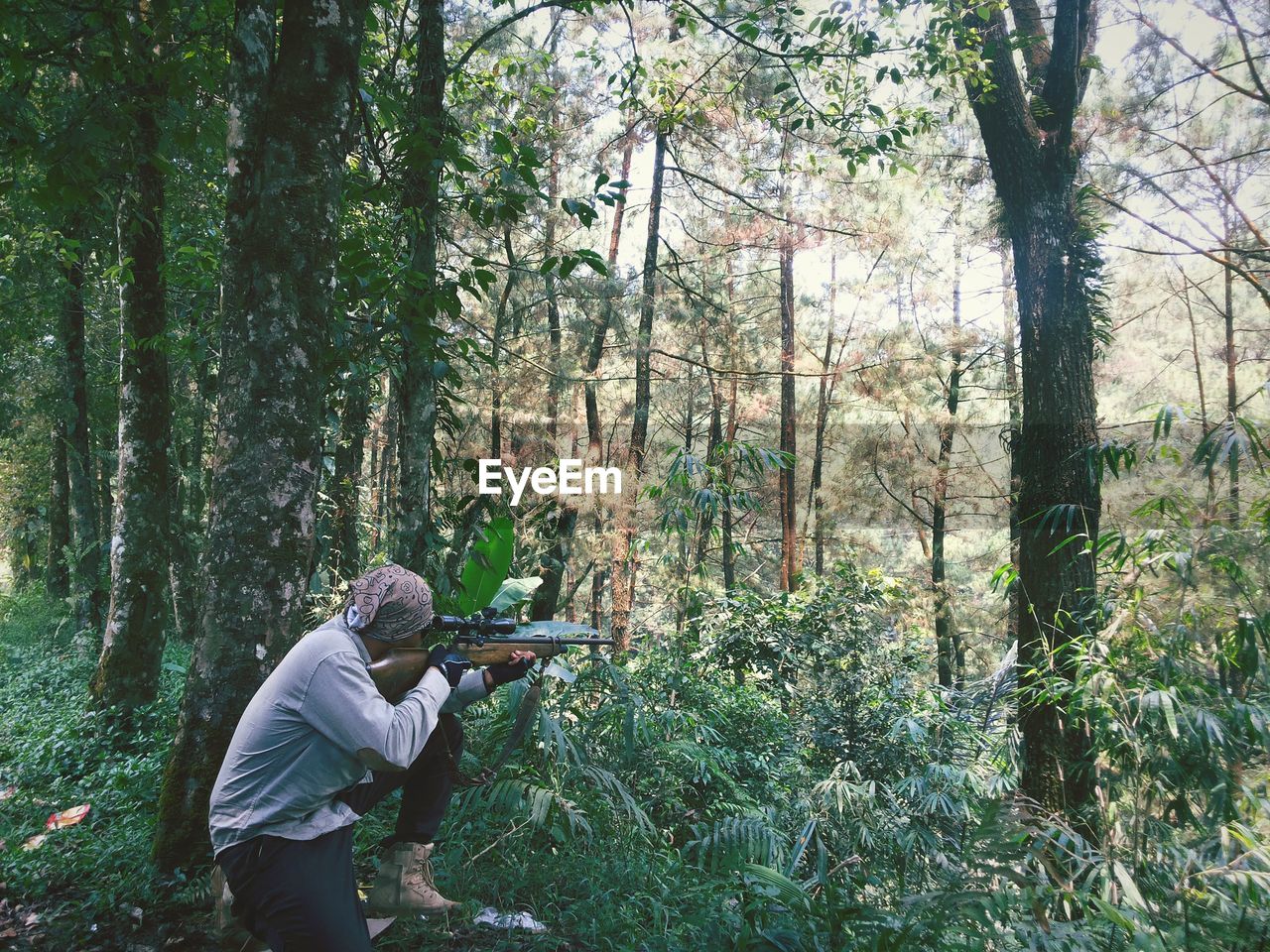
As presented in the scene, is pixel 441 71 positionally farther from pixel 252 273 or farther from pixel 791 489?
pixel 791 489

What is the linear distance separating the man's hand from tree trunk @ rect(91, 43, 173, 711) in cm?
381

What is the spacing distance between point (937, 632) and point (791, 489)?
417 cm

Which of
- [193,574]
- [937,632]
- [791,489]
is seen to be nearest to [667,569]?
[791,489]

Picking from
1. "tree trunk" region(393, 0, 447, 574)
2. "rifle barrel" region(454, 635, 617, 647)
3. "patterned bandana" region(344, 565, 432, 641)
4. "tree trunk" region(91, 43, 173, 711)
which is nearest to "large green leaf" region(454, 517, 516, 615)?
"tree trunk" region(393, 0, 447, 574)

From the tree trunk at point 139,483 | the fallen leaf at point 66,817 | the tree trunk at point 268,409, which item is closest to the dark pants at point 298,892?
the tree trunk at point 268,409

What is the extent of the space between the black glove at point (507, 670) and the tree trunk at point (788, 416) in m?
12.3

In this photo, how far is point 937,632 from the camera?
15977 millimetres

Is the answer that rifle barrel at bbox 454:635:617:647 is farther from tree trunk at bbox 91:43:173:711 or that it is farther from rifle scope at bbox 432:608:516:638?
tree trunk at bbox 91:43:173:711

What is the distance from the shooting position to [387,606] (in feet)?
8.11

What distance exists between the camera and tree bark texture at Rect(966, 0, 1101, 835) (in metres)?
5.29

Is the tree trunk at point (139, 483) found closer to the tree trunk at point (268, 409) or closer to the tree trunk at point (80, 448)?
the tree trunk at point (268, 409)

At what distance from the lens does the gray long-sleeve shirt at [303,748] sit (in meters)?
2.26

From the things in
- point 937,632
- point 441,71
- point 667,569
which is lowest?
point 937,632

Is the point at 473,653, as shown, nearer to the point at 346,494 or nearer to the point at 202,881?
the point at 202,881
